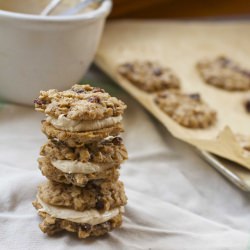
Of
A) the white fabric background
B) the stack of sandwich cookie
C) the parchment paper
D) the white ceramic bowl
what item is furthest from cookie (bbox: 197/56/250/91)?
the stack of sandwich cookie

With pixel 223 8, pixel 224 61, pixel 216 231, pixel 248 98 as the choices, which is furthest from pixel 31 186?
pixel 223 8

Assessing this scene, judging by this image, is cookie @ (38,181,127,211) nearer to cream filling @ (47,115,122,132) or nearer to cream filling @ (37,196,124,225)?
cream filling @ (37,196,124,225)

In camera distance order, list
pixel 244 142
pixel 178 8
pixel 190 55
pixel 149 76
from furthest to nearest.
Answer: pixel 178 8 < pixel 190 55 < pixel 149 76 < pixel 244 142

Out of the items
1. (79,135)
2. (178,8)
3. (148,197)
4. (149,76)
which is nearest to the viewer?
(79,135)

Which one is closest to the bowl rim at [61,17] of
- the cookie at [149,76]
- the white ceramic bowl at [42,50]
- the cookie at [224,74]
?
the white ceramic bowl at [42,50]

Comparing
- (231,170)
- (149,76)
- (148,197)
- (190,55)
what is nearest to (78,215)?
(148,197)

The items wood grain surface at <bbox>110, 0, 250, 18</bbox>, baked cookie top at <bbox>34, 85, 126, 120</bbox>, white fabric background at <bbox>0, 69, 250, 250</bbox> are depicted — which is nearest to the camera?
baked cookie top at <bbox>34, 85, 126, 120</bbox>

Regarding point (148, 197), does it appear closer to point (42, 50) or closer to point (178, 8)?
point (42, 50)
